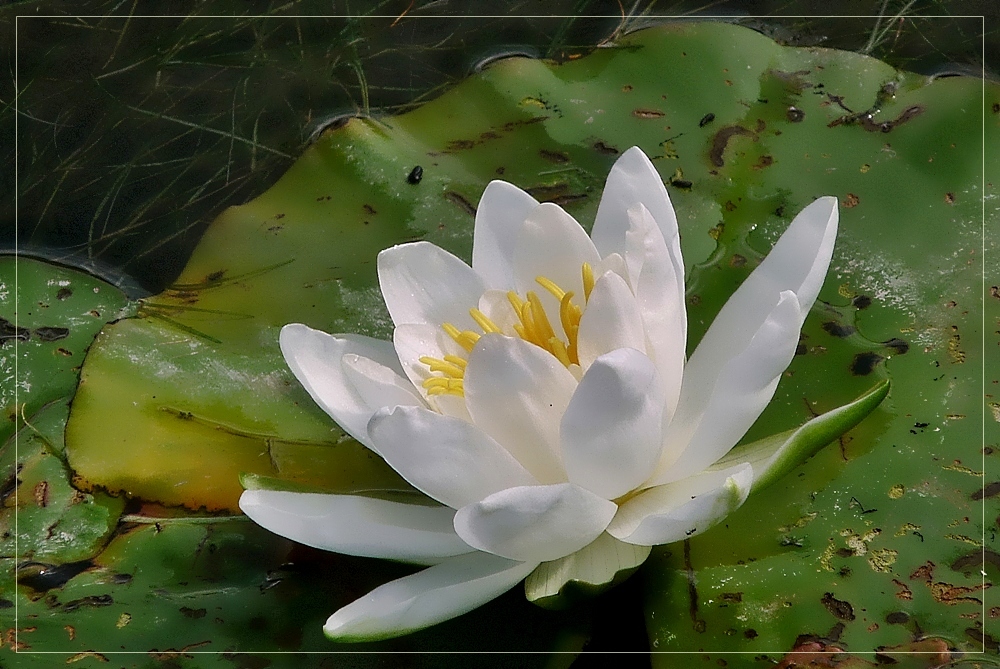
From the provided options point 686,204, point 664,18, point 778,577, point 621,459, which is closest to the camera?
point 621,459

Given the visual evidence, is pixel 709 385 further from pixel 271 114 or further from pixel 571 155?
pixel 271 114

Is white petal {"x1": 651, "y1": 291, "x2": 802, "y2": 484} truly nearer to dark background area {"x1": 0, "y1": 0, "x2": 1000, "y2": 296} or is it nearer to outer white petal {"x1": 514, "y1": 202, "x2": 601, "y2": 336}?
outer white petal {"x1": 514, "y1": 202, "x2": 601, "y2": 336}

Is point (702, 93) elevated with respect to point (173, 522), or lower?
elevated

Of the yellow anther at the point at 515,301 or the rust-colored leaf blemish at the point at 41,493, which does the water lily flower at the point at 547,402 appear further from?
the rust-colored leaf blemish at the point at 41,493

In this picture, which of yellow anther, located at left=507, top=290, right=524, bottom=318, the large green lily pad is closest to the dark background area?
the large green lily pad

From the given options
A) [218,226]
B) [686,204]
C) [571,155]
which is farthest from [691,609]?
[218,226]

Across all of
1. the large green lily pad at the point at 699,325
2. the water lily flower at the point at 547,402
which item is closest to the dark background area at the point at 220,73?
the large green lily pad at the point at 699,325

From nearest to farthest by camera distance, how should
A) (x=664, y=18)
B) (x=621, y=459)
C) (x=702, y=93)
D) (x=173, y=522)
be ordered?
(x=621, y=459) → (x=173, y=522) → (x=702, y=93) → (x=664, y=18)

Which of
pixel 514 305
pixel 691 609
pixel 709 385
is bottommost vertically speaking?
pixel 691 609
